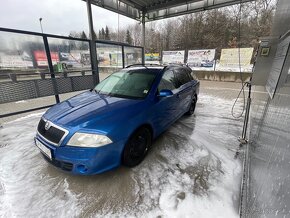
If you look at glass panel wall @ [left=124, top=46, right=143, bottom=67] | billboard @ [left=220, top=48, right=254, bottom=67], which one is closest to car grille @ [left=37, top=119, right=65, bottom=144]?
glass panel wall @ [left=124, top=46, right=143, bottom=67]

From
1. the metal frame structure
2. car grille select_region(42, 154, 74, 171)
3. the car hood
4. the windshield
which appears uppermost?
the metal frame structure

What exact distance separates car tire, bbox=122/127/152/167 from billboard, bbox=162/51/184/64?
1096 centimetres

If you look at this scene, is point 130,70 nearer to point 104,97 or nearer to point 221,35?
point 104,97

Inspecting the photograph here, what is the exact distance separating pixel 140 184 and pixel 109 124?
0.96m

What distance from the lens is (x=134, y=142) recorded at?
244 centimetres

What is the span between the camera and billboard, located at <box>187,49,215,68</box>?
1113cm

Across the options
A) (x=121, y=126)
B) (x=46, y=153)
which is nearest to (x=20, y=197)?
(x=46, y=153)

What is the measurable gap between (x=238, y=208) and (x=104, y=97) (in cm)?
247

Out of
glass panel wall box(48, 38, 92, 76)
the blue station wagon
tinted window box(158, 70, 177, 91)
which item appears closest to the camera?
the blue station wagon

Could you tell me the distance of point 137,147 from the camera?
8.29 ft

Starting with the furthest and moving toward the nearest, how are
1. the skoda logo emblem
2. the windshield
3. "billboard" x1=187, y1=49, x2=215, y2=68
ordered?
"billboard" x1=187, y1=49, x2=215, y2=68 → the windshield → the skoda logo emblem

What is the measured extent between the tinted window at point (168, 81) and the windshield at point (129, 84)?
0.66ft

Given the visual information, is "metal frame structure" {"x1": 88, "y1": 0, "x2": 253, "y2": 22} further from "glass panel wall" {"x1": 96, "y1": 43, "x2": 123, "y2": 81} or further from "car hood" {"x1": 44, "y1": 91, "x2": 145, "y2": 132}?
"car hood" {"x1": 44, "y1": 91, "x2": 145, "y2": 132}

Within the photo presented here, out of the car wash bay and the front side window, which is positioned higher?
the front side window
